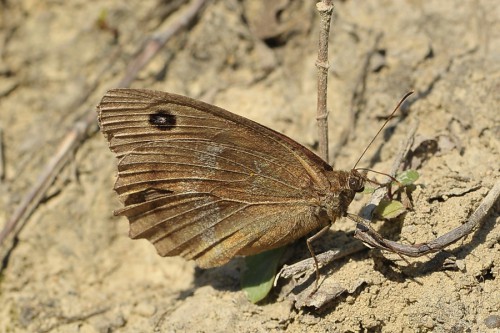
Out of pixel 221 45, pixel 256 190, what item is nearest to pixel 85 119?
pixel 221 45

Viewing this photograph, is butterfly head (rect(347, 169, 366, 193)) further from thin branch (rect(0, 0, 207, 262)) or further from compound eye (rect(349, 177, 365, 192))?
thin branch (rect(0, 0, 207, 262))

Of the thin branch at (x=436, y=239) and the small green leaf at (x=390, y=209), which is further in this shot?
Answer: the small green leaf at (x=390, y=209)

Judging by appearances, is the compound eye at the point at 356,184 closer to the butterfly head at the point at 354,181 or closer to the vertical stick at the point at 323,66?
the butterfly head at the point at 354,181

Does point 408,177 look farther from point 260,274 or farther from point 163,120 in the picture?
point 163,120

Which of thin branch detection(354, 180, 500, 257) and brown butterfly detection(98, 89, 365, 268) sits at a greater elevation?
brown butterfly detection(98, 89, 365, 268)

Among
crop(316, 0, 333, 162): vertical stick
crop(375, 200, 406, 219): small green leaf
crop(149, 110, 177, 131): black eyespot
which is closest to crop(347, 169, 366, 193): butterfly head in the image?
crop(375, 200, 406, 219): small green leaf

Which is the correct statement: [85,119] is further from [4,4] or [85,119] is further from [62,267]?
[4,4]

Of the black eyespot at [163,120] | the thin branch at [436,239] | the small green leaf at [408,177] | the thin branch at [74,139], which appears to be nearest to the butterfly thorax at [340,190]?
the thin branch at [436,239]
